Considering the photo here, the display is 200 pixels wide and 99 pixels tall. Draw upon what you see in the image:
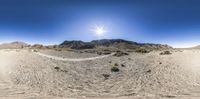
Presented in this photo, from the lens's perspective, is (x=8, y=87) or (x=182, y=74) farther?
(x=182, y=74)

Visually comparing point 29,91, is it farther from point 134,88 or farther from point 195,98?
point 195,98

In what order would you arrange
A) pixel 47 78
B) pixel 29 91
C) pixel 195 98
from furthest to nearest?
pixel 47 78 → pixel 29 91 → pixel 195 98

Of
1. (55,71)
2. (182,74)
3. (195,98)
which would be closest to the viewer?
(195,98)

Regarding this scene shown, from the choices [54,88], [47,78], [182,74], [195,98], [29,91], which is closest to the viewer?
[195,98]

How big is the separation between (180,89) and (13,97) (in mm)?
10517

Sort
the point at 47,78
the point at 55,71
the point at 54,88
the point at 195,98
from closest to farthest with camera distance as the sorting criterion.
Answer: the point at 195,98
the point at 54,88
the point at 47,78
the point at 55,71

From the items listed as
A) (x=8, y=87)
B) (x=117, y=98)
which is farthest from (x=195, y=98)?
(x=8, y=87)

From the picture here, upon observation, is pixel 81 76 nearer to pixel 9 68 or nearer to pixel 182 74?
pixel 9 68

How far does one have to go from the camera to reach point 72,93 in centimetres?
1845

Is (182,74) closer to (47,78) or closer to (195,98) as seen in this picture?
(195,98)

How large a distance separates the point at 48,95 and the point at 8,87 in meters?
3.54

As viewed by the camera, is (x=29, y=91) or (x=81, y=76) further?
(x=81, y=76)

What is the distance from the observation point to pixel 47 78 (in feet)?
77.7

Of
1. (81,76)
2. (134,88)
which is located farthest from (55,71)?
(134,88)
